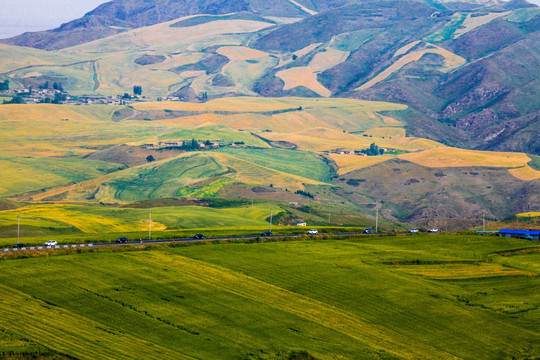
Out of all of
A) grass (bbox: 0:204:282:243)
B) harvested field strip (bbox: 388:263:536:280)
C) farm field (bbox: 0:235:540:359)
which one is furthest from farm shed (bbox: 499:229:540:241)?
grass (bbox: 0:204:282:243)

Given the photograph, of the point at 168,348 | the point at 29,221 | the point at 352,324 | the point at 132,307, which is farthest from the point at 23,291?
the point at 29,221

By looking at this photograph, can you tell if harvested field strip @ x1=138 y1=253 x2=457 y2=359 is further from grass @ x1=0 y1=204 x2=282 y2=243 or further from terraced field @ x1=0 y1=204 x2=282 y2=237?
terraced field @ x1=0 y1=204 x2=282 y2=237

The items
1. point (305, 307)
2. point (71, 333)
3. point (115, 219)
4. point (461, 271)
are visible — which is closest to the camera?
point (71, 333)

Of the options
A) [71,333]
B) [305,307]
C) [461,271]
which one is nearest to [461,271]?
[461,271]

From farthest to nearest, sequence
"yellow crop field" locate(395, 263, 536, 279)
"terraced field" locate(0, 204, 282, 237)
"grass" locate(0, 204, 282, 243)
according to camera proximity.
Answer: "terraced field" locate(0, 204, 282, 237) < "grass" locate(0, 204, 282, 243) < "yellow crop field" locate(395, 263, 536, 279)

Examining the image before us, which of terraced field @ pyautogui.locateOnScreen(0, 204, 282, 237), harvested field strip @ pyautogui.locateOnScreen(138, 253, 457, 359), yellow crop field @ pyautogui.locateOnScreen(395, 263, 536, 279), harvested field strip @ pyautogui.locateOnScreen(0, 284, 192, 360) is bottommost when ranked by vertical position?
terraced field @ pyautogui.locateOnScreen(0, 204, 282, 237)

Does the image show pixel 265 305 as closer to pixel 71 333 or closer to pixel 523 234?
pixel 71 333

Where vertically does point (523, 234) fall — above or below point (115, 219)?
above
